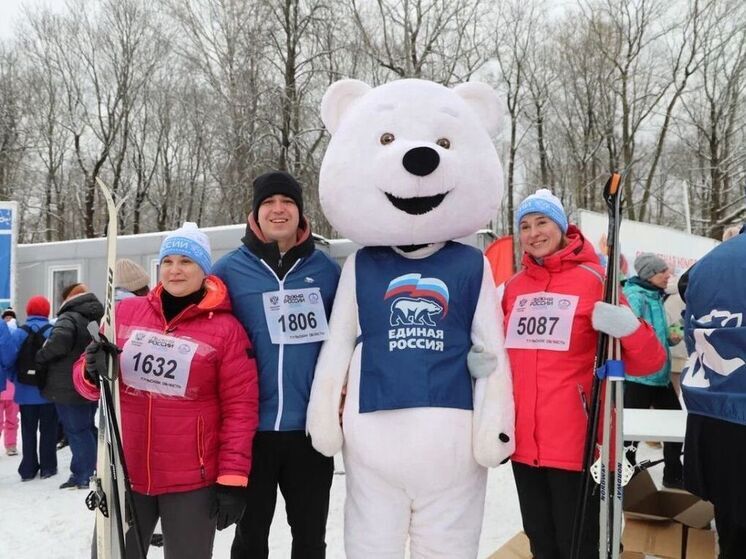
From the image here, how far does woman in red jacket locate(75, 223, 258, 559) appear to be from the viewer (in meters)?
2.22

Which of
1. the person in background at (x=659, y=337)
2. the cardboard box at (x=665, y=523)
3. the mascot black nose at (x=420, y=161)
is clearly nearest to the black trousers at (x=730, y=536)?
the cardboard box at (x=665, y=523)

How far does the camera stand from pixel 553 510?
2.38 metres

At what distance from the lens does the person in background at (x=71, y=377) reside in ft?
16.0

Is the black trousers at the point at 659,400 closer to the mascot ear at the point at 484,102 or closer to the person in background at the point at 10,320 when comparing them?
the mascot ear at the point at 484,102

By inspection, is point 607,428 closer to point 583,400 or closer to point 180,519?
point 583,400

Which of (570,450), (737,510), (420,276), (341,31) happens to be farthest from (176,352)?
(341,31)

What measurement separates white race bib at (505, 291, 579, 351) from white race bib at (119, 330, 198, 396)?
46.9 inches

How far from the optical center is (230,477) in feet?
7.22

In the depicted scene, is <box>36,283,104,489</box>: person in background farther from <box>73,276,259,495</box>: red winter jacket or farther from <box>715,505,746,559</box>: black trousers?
<box>715,505,746,559</box>: black trousers

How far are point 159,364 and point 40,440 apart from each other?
422 cm

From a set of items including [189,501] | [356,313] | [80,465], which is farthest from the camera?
[80,465]

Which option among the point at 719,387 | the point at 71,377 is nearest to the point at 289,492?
the point at 719,387

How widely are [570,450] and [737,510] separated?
1.84ft

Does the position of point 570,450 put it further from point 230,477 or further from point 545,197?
point 230,477
